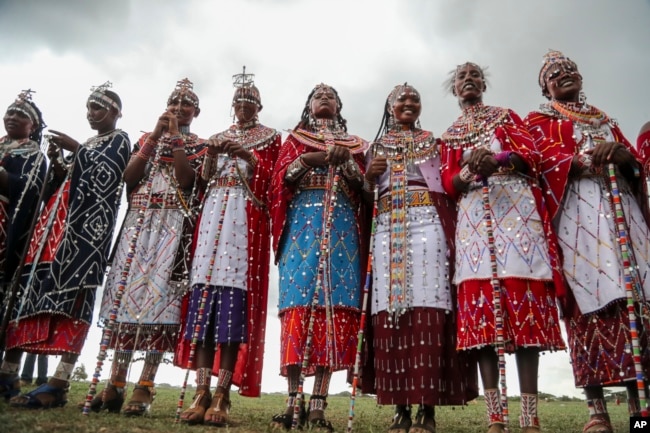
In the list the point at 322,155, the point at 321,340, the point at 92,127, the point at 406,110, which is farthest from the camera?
the point at 92,127

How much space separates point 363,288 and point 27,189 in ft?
12.2

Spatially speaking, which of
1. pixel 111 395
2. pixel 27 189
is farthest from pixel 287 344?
pixel 27 189

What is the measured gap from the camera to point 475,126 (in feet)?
16.5

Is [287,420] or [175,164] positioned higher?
[175,164]

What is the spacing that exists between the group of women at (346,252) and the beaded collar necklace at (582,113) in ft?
0.05

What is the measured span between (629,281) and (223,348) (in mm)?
3350

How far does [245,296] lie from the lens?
5.06m

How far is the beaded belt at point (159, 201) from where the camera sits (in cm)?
557

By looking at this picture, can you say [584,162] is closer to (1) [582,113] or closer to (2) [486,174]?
(1) [582,113]

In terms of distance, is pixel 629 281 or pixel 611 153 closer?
pixel 629 281

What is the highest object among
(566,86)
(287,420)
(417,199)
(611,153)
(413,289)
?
(566,86)

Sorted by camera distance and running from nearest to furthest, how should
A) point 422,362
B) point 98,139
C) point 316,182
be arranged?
point 422,362, point 316,182, point 98,139

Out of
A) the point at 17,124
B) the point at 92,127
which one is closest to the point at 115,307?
the point at 92,127

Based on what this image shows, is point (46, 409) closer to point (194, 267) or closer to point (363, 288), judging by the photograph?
point (194, 267)
